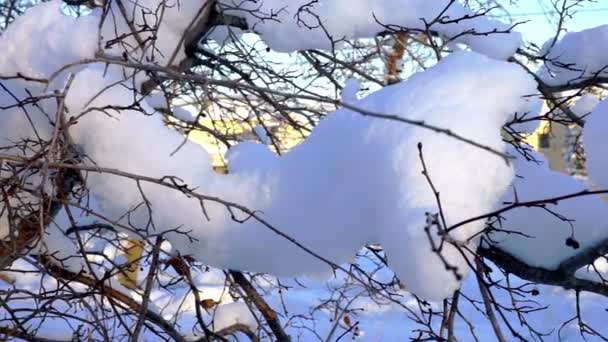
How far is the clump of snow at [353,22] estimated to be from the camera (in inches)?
71.3

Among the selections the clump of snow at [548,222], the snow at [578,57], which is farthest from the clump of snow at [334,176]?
the snow at [578,57]

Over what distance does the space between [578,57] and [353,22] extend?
58cm

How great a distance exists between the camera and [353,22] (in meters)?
1.89

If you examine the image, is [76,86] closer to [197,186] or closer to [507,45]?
[197,186]

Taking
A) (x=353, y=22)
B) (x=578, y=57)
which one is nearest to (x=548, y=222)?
(x=578, y=57)

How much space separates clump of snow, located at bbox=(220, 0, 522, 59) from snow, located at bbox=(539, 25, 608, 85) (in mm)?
144

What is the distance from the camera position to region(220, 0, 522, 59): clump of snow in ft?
5.94

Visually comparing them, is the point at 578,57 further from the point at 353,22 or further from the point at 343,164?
the point at 343,164

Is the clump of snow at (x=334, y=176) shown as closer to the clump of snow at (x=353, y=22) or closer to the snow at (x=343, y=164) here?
the snow at (x=343, y=164)

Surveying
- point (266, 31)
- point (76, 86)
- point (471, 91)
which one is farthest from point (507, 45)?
point (76, 86)

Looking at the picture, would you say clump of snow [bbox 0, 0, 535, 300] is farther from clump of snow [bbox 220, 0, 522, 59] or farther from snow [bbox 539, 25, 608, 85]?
snow [bbox 539, 25, 608, 85]

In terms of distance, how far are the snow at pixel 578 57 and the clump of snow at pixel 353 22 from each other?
14 cm

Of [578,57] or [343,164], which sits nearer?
[343,164]

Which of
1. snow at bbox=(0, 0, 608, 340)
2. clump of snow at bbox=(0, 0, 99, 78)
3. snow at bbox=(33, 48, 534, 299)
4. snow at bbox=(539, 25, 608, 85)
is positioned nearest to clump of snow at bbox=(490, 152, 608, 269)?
snow at bbox=(0, 0, 608, 340)
